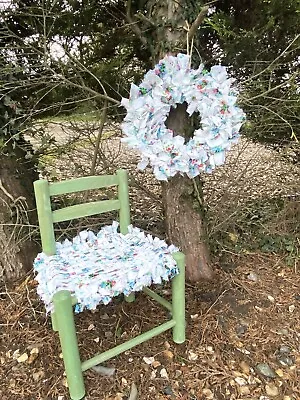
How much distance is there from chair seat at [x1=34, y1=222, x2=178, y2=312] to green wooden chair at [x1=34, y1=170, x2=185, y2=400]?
0.17 ft

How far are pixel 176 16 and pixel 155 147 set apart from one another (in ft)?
2.17

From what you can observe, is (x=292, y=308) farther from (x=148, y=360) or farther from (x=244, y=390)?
(x=148, y=360)

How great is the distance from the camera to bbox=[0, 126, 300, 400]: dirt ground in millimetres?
1602

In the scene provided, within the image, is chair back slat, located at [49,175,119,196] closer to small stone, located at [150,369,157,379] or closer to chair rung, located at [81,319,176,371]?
chair rung, located at [81,319,176,371]

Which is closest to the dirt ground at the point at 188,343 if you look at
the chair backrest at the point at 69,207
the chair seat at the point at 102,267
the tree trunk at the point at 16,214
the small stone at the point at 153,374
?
the small stone at the point at 153,374

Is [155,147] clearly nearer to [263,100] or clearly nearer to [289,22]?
[263,100]

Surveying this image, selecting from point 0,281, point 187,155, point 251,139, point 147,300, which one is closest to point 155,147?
point 187,155

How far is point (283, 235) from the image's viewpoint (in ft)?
8.34

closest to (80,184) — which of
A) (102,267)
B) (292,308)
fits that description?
(102,267)

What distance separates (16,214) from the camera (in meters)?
2.23

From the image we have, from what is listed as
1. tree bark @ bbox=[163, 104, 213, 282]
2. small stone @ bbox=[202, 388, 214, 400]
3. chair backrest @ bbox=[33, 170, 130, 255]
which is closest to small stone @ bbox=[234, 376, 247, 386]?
small stone @ bbox=[202, 388, 214, 400]

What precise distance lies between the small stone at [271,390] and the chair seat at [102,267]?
630 mm

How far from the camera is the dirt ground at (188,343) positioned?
5.25 feet

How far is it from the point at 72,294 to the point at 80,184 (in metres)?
0.52
